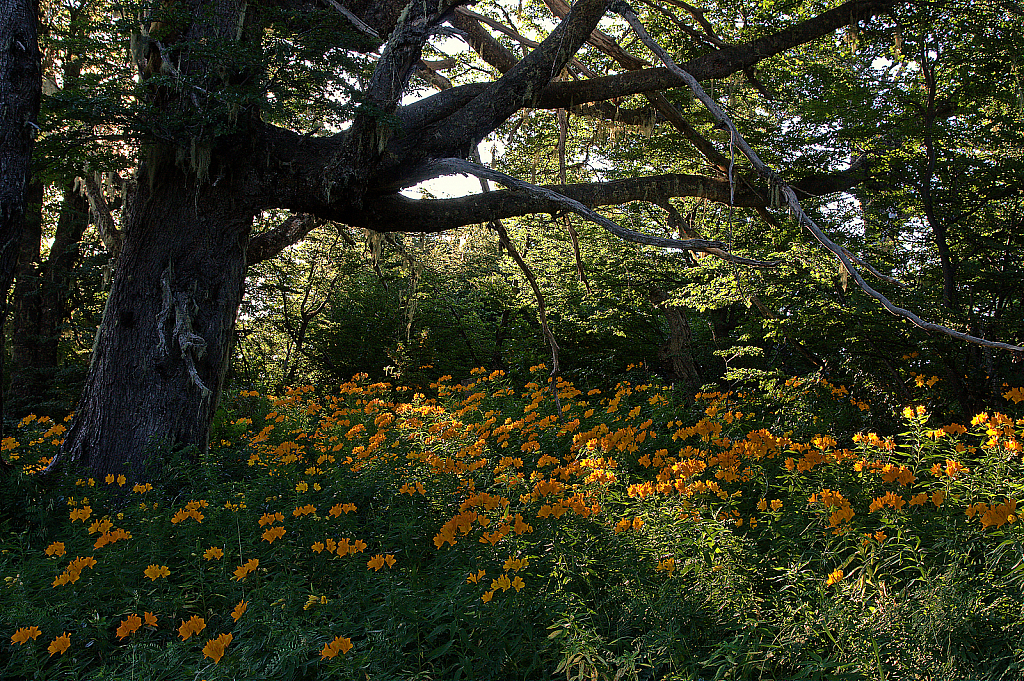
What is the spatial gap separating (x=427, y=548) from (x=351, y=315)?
7.43 meters

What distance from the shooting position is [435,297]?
9.80 metres

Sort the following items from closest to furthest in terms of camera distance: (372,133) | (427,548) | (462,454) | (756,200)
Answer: (427,548) < (462,454) < (372,133) < (756,200)

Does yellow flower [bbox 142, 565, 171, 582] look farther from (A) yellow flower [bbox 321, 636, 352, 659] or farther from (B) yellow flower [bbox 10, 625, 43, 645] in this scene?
(A) yellow flower [bbox 321, 636, 352, 659]

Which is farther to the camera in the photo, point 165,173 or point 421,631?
point 165,173

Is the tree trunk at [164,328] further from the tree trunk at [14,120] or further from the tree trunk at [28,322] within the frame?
the tree trunk at [28,322]

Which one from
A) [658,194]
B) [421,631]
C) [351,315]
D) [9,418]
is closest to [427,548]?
[421,631]

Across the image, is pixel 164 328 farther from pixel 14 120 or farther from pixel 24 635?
pixel 24 635

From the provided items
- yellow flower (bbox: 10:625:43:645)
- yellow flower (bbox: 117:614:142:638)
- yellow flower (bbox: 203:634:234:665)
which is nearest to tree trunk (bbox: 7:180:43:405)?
yellow flower (bbox: 10:625:43:645)

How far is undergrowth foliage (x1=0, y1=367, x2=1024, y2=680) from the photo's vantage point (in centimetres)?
224

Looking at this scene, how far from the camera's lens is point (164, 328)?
15.4ft

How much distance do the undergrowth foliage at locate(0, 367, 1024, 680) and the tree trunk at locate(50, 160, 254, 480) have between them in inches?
20.5

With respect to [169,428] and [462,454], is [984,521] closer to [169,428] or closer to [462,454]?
[462,454]

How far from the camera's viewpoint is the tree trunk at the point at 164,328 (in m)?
4.64

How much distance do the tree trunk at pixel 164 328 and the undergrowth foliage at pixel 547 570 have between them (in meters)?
0.52
